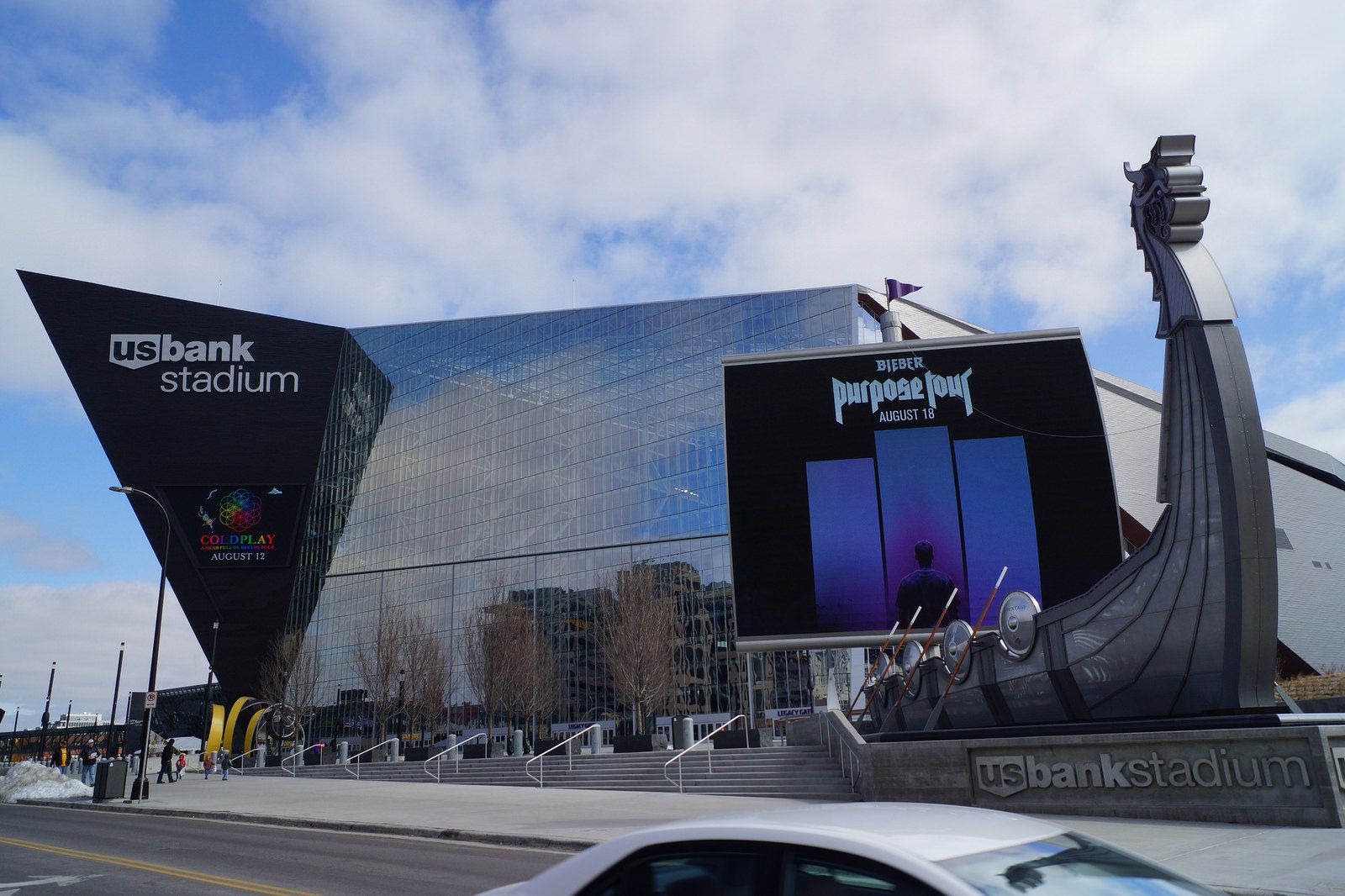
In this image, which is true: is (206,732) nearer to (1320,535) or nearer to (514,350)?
(514,350)

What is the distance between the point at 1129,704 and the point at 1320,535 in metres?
44.5

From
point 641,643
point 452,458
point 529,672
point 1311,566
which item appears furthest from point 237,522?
point 1311,566

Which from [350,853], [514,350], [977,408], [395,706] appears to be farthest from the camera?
[514,350]

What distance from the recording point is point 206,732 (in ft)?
170

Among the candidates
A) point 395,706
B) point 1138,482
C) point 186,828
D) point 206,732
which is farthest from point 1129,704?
point 395,706

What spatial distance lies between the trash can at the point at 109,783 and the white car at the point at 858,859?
29.5 m

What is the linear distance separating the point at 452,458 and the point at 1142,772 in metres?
64.4

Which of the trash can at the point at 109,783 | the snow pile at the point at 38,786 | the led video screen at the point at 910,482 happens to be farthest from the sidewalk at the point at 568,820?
the led video screen at the point at 910,482

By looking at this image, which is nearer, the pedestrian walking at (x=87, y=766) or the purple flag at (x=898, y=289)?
the pedestrian walking at (x=87, y=766)

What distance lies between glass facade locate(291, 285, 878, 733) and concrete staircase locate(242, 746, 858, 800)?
93.0 feet

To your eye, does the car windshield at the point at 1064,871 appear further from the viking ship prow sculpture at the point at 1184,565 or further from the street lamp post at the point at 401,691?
the street lamp post at the point at 401,691

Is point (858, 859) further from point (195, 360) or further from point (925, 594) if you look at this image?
point (195, 360)

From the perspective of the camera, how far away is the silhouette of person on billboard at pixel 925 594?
2853 cm

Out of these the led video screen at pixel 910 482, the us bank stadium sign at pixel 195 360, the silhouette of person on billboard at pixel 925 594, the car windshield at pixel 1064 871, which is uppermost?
the us bank stadium sign at pixel 195 360
